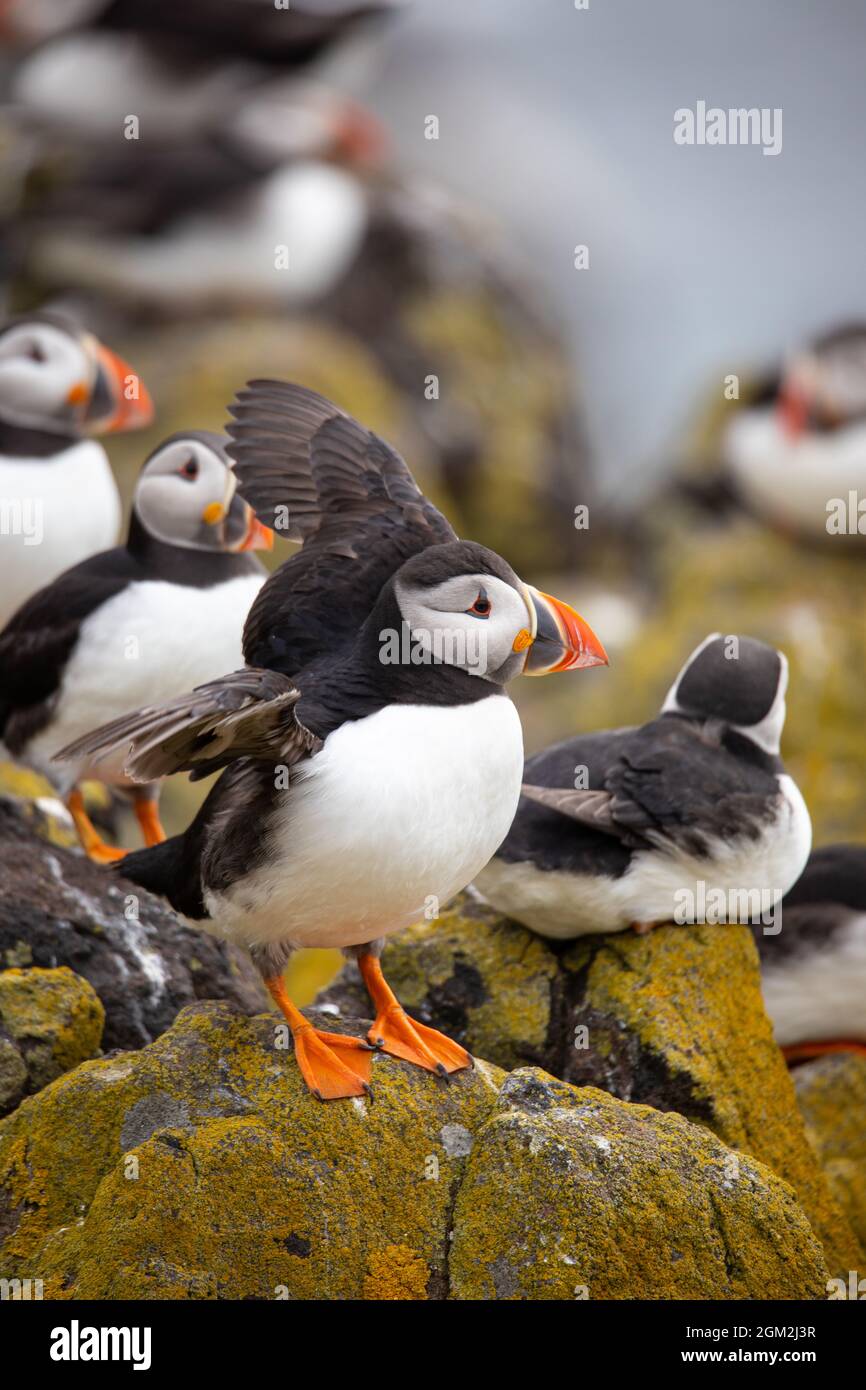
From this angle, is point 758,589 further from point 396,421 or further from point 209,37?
point 209,37

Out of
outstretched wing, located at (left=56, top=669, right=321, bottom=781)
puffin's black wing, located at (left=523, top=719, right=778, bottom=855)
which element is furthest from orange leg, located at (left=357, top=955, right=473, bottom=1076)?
outstretched wing, located at (left=56, top=669, right=321, bottom=781)

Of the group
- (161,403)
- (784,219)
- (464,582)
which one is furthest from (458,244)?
(464,582)

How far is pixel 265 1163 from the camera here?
3.88m

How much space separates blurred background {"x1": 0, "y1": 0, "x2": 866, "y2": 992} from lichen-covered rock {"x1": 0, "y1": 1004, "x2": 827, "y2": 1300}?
10.8 feet

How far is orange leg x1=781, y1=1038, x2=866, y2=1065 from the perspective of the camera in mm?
5703

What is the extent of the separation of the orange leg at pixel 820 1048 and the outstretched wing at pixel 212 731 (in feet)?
8.43

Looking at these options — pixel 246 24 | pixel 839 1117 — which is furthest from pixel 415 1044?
pixel 246 24

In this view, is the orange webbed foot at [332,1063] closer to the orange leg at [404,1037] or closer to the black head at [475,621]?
the orange leg at [404,1037]

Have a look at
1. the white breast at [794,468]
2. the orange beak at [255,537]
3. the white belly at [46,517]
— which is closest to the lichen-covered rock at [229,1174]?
the orange beak at [255,537]

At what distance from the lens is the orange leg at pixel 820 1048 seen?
5703mm

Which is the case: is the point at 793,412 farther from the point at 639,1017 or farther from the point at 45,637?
the point at 639,1017

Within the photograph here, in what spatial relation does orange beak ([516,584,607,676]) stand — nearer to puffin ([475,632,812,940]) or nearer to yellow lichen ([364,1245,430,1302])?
puffin ([475,632,812,940])

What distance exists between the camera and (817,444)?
34.4 feet

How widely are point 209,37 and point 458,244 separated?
106 inches
